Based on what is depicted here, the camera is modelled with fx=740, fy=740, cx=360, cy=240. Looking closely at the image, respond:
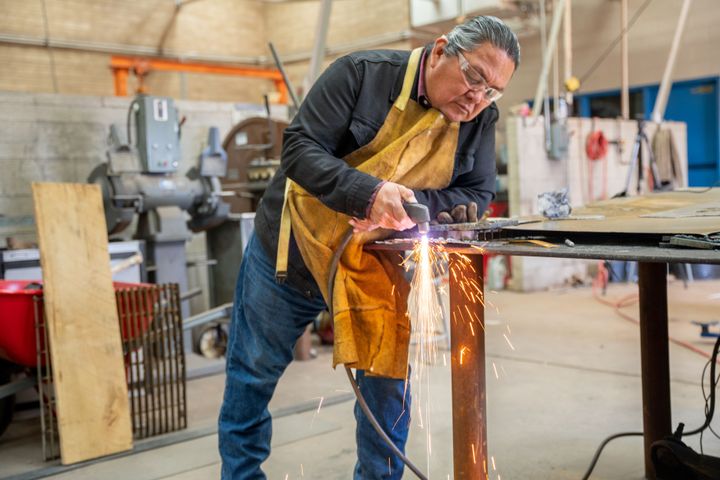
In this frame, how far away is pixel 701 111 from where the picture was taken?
965 centimetres

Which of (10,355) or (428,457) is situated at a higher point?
(10,355)

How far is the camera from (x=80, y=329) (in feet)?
9.89

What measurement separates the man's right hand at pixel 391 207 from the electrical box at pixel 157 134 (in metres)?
3.30

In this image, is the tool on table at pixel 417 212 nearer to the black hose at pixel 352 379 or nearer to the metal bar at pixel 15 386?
the black hose at pixel 352 379

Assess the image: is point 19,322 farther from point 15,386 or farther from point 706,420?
point 706,420

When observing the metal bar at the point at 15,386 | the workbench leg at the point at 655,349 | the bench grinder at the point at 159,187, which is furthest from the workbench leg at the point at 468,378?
the bench grinder at the point at 159,187

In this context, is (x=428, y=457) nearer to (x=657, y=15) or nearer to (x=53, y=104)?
(x=53, y=104)

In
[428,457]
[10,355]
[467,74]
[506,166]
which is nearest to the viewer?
[467,74]

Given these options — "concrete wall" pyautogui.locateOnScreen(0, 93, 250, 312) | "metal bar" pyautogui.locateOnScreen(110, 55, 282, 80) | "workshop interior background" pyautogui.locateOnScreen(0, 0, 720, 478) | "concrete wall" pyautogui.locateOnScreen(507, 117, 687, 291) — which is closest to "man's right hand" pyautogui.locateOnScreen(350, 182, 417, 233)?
"workshop interior background" pyautogui.locateOnScreen(0, 0, 720, 478)

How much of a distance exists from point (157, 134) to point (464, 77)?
3329 millimetres

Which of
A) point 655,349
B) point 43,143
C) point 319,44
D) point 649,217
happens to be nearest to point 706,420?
point 655,349

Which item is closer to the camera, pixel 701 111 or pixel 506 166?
A: pixel 506 166

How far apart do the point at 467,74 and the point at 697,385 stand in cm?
272

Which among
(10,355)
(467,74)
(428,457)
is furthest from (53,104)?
(467,74)
